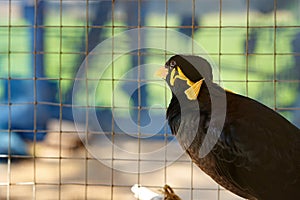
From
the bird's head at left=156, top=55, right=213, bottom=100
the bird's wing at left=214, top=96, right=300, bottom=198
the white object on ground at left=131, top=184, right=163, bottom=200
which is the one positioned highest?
the bird's head at left=156, top=55, right=213, bottom=100

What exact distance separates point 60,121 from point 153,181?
0.93 ft

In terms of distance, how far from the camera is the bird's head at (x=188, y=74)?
3.91 ft

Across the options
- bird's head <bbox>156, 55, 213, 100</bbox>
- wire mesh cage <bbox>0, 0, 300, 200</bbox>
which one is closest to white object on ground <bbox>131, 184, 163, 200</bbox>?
wire mesh cage <bbox>0, 0, 300, 200</bbox>

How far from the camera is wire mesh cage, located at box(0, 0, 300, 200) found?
1482mm

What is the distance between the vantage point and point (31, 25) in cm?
151

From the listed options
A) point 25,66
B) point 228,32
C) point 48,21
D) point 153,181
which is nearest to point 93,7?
point 48,21

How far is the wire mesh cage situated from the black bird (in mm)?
278

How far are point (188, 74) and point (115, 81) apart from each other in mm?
341

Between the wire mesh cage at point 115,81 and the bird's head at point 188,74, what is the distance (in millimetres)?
263

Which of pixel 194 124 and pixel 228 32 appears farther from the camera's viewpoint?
pixel 228 32

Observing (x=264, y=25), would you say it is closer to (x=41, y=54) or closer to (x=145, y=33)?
(x=145, y=33)

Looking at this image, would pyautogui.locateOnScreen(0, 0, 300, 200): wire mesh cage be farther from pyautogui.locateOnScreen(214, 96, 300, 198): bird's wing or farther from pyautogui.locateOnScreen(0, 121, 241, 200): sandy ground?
pyautogui.locateOnScreen(214, 96, 300, 198): bird's wing

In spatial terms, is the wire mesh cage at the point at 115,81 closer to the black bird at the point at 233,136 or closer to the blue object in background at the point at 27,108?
the blue object in background at the point at 27,108

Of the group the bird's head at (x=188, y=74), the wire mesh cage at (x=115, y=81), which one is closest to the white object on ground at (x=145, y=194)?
the wire mesh cage at (x=115, y=81)
